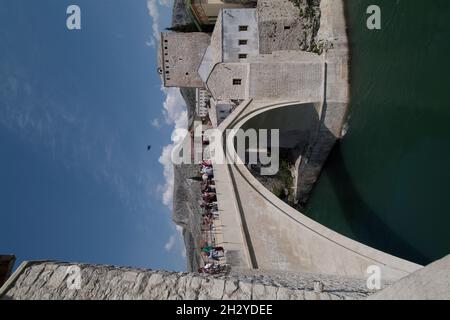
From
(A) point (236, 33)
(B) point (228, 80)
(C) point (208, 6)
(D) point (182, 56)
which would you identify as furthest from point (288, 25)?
(D) point (182, 56)

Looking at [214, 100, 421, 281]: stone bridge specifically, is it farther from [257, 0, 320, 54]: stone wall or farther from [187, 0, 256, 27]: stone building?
[187, 0, 256, 27]: stone building

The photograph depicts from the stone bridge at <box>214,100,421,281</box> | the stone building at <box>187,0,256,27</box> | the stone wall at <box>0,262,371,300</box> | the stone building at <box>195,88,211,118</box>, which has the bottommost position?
the stone bridge at <box>214,100,421,281</box>

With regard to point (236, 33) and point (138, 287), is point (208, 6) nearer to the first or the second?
point (236, 33)

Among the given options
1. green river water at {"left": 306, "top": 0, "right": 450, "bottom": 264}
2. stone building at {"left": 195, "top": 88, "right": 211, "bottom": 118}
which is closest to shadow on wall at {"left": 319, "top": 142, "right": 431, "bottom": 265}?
green river water at {"left": 306, "top": 0, "right": 450, "bottom": 264}

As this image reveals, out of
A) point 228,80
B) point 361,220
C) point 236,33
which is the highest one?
point 236,33

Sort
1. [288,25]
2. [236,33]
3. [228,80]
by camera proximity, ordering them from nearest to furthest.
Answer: [228,80]
[288,25]
[236,33]

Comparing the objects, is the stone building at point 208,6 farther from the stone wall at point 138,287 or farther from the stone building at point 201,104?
the stone wall at point 138,287
